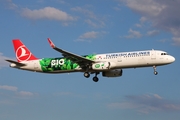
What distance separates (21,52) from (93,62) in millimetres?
17920

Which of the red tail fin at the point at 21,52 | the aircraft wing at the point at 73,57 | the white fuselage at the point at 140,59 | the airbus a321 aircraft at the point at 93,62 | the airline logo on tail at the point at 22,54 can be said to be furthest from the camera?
the airline logo on tail at the point at 22,54

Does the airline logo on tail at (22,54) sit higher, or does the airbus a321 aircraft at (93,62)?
the airline logo on tail at (22,54)

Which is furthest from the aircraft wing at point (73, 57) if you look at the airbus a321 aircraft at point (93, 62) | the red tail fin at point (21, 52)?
the red tail fin at point (21, 52)

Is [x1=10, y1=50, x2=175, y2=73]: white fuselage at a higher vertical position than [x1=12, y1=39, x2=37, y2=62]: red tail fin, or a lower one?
lower

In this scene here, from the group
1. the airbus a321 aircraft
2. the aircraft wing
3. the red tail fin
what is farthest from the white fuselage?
the red tail fin

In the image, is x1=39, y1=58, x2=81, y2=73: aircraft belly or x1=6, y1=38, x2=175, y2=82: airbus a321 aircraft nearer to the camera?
x1=6, y1=38, x2=175, y2=82: airbus a321 aircraft

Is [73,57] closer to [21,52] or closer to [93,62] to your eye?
[93,62]

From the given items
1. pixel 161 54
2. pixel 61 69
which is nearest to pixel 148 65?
pixel 161 54

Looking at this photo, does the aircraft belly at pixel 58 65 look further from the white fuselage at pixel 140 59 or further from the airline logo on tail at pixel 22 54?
the white fuselage at pixel 140 59

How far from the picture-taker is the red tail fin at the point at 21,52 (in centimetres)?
8950

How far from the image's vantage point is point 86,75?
83062 mm

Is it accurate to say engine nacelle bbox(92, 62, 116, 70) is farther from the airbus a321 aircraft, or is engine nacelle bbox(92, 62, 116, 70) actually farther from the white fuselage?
the white fuselage

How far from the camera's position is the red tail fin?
294ft

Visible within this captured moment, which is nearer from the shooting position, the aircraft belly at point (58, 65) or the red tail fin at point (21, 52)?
the aircraft belly at point (58, 65)
